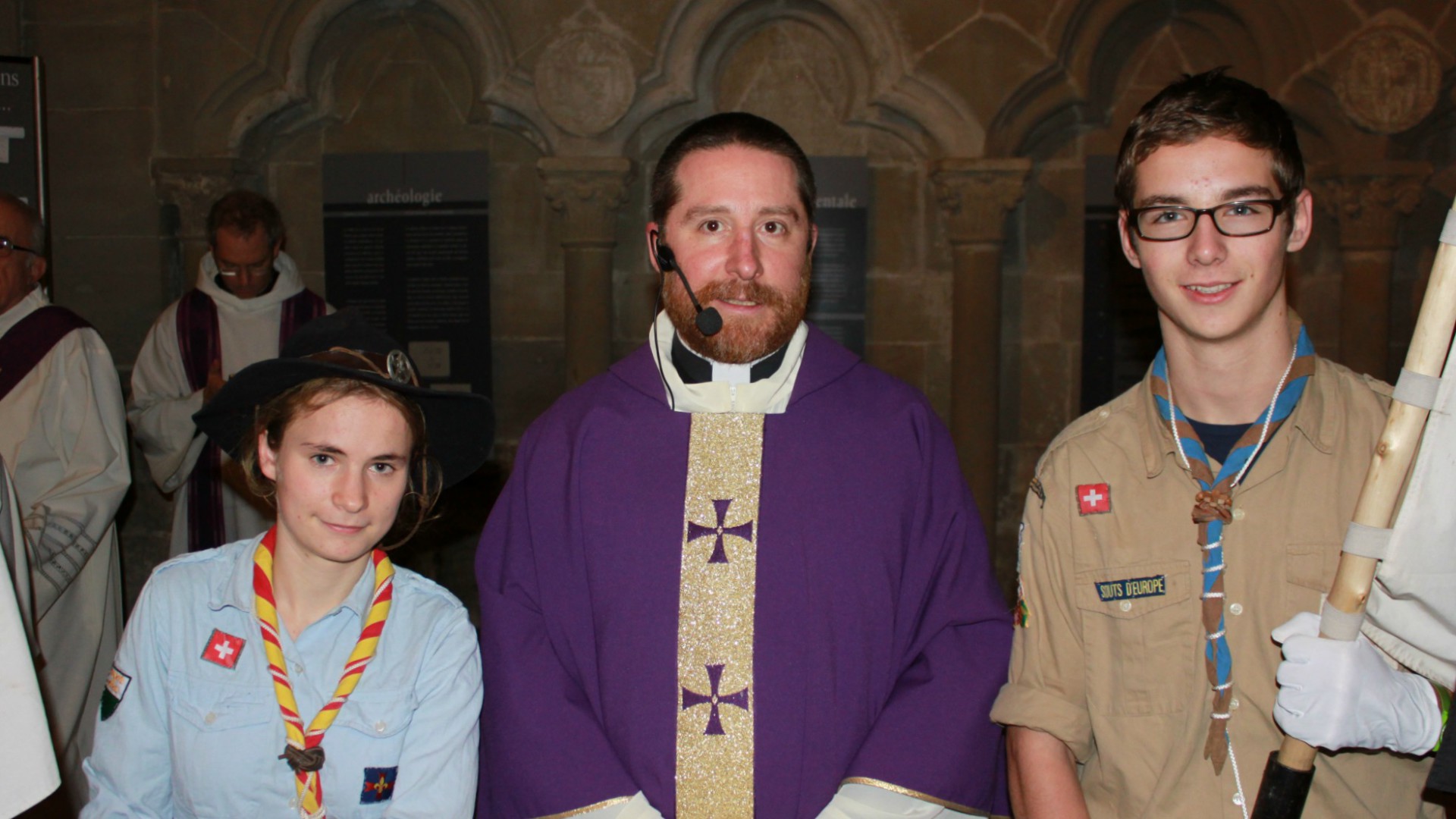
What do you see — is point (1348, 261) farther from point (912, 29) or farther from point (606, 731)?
point (606, 731)

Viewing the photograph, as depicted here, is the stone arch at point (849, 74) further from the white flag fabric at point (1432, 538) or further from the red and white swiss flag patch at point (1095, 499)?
the white flag fabric at point (1432, 538)

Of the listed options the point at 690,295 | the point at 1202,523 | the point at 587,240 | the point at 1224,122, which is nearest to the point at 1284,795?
the point at 1202,523

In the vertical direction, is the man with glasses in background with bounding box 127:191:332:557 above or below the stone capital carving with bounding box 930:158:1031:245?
below

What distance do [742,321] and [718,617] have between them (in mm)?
572

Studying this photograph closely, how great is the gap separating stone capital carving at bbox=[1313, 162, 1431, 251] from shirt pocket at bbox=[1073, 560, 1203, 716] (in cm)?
452

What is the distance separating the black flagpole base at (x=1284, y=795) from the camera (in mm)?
1712

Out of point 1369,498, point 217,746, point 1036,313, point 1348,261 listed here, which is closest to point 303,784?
point 217,746

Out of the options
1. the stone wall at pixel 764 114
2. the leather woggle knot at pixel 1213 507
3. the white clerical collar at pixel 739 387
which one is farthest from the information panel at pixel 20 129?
the leather woggle knot at pixel 1213 507

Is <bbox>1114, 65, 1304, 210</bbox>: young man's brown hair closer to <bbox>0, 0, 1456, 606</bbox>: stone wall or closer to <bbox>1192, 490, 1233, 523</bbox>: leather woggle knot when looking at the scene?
<bbox>1192, 490, 1233, 523</bbox>: leather woggle knot

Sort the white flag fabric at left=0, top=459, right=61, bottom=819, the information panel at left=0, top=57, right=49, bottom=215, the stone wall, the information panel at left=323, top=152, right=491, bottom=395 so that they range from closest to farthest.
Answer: the white flag fabric at left=0, top=459, right=61, bottom=819 → the information panel at left=0, top=57, right=49, bottom=215 → the stone wall → the information panel at left=323, top=152, right=491, bottom=395

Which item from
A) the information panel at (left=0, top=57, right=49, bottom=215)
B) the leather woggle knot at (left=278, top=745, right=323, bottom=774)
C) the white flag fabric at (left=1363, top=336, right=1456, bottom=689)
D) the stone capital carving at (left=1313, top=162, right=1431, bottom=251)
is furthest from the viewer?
the stone capital carving at (left=1313, top=162, right=1431, bottom=251)

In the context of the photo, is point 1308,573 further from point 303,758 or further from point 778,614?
point 303,758

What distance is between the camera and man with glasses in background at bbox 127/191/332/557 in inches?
183

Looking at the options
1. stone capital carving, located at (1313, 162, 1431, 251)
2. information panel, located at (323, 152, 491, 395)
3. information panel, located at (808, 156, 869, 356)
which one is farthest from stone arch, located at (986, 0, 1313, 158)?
information panel, located at (323, 152, 491, 395)
